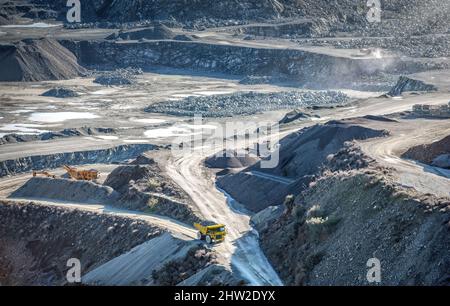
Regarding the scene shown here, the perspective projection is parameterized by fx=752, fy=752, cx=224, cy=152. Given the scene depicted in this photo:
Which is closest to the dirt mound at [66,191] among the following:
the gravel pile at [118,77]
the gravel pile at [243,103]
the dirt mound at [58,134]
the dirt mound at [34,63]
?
the dirt mound at [58,134]

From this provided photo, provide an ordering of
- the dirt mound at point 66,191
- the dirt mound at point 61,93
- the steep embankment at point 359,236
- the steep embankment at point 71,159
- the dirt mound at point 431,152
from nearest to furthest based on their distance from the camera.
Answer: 1. the steep embankment at point 359,236
2. the dirt mound at point 431,152
3. the dirt mound at point 66,191
4. the steep embankment at point 71,159
5. the dirt mound at point 61,93

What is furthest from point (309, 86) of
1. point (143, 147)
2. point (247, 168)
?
point (247, 168)

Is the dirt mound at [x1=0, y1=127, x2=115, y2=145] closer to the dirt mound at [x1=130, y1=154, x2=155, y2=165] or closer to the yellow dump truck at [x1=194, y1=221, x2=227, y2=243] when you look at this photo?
the dirt mound at [x1=130, y1=154, x2=155, y2=165]

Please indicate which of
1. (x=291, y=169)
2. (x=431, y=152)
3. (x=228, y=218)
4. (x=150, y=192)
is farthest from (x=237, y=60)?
(x=431, y=152)

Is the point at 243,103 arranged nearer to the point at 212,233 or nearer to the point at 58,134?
the point at 58,134

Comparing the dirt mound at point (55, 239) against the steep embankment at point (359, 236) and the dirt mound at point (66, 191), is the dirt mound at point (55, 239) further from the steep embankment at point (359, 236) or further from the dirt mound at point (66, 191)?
the steep embankment at point (359, 236)

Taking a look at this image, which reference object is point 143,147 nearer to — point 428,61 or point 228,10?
point 428,61
